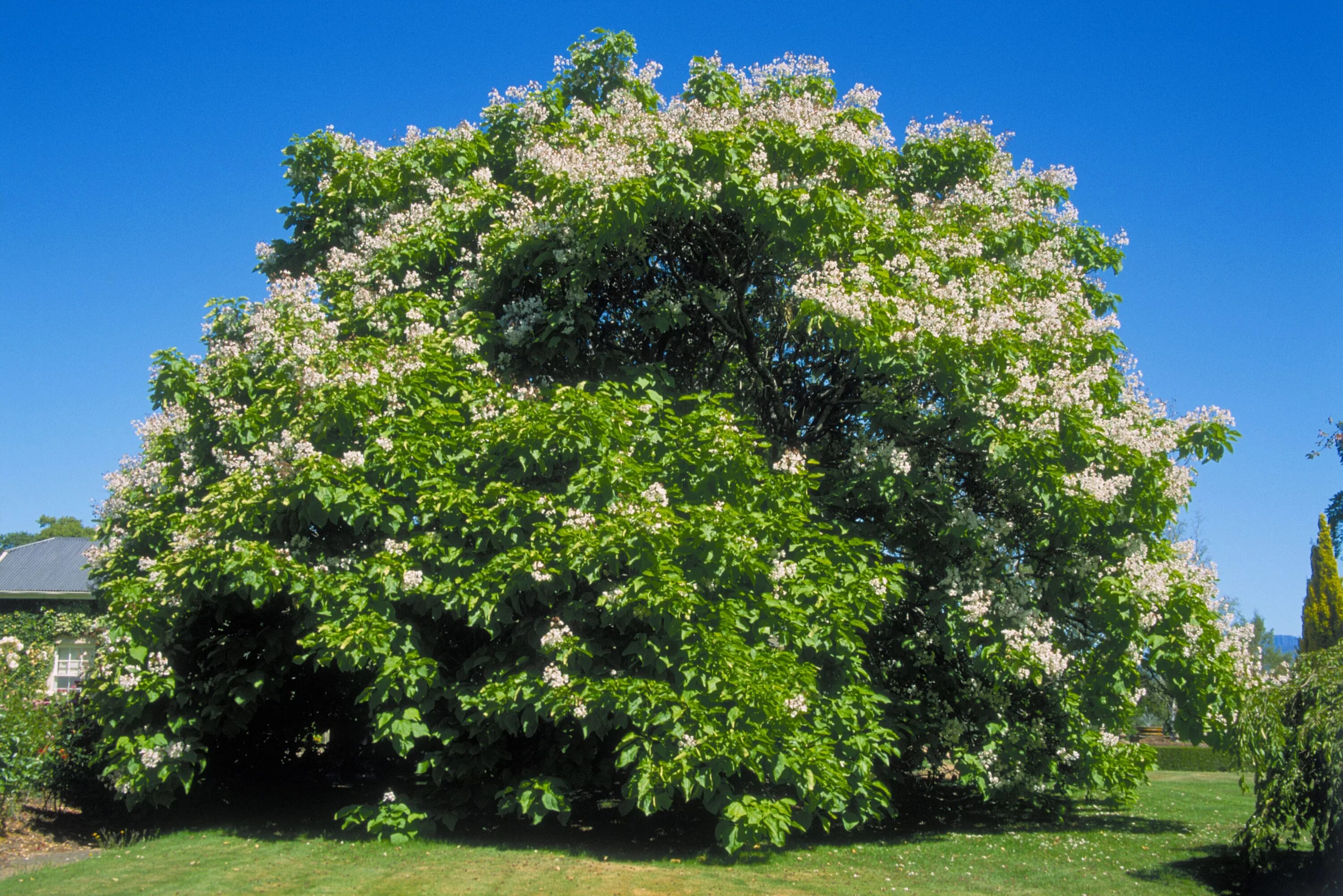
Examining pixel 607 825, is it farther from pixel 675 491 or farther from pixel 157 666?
pixel 157 666

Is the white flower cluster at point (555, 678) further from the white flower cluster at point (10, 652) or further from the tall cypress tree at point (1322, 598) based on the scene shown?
the tall cypress tree at point (1322, 598)

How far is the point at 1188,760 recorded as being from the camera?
29297 millimetres

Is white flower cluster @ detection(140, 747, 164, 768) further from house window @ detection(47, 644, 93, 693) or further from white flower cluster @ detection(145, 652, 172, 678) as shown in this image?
house window @ detection(47, 644, 93, 693)

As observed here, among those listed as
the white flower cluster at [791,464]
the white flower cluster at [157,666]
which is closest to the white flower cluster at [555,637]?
the white flower cluster at [791,464]

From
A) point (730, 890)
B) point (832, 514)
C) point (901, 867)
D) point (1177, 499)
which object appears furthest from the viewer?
point (832, 514)

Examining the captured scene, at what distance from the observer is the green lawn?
394 inches

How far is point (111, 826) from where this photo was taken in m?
14.0

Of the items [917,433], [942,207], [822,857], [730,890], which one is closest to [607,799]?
[822,857]

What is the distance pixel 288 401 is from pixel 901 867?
9.82 m

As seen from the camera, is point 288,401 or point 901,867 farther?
point 288,401

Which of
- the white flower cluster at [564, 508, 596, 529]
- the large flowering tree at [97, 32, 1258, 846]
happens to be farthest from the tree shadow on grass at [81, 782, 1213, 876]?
the white flower cluster at [564, 508, 596, 529]

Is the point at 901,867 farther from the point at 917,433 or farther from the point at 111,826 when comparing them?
the point at 111,826

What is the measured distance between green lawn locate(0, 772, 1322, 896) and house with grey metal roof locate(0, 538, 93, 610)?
24.4m

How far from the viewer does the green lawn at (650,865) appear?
1001 cm
